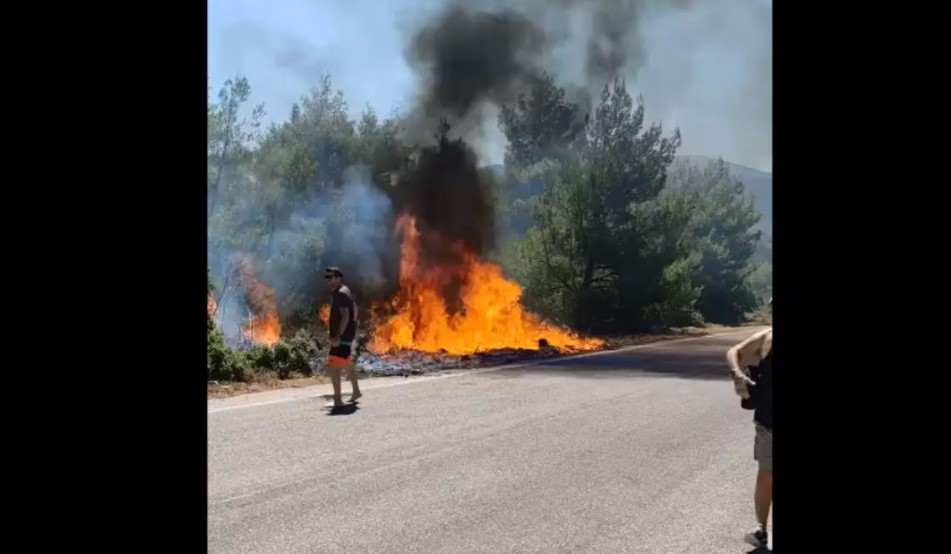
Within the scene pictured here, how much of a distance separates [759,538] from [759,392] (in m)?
0.87

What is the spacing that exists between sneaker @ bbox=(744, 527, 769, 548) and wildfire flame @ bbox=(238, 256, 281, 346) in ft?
43.9

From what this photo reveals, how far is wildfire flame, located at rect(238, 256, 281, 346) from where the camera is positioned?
17.0 meters

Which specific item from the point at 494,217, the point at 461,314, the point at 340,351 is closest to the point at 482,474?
the point at 340,351

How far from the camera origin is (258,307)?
17.9 m

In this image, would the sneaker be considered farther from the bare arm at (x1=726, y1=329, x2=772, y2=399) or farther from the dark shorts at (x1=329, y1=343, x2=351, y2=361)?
the dark shorts at (x1=329, y1=343, x2=351, y2=361)

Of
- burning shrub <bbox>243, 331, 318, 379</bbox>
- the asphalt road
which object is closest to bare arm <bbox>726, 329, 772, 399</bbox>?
the asphalt road

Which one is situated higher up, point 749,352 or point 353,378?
point 749,352

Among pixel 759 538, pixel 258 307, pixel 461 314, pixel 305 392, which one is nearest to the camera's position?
pixel 759 538

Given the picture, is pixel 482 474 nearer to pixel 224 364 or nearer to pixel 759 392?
pixel 759 392

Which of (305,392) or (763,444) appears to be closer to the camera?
(763,444)
